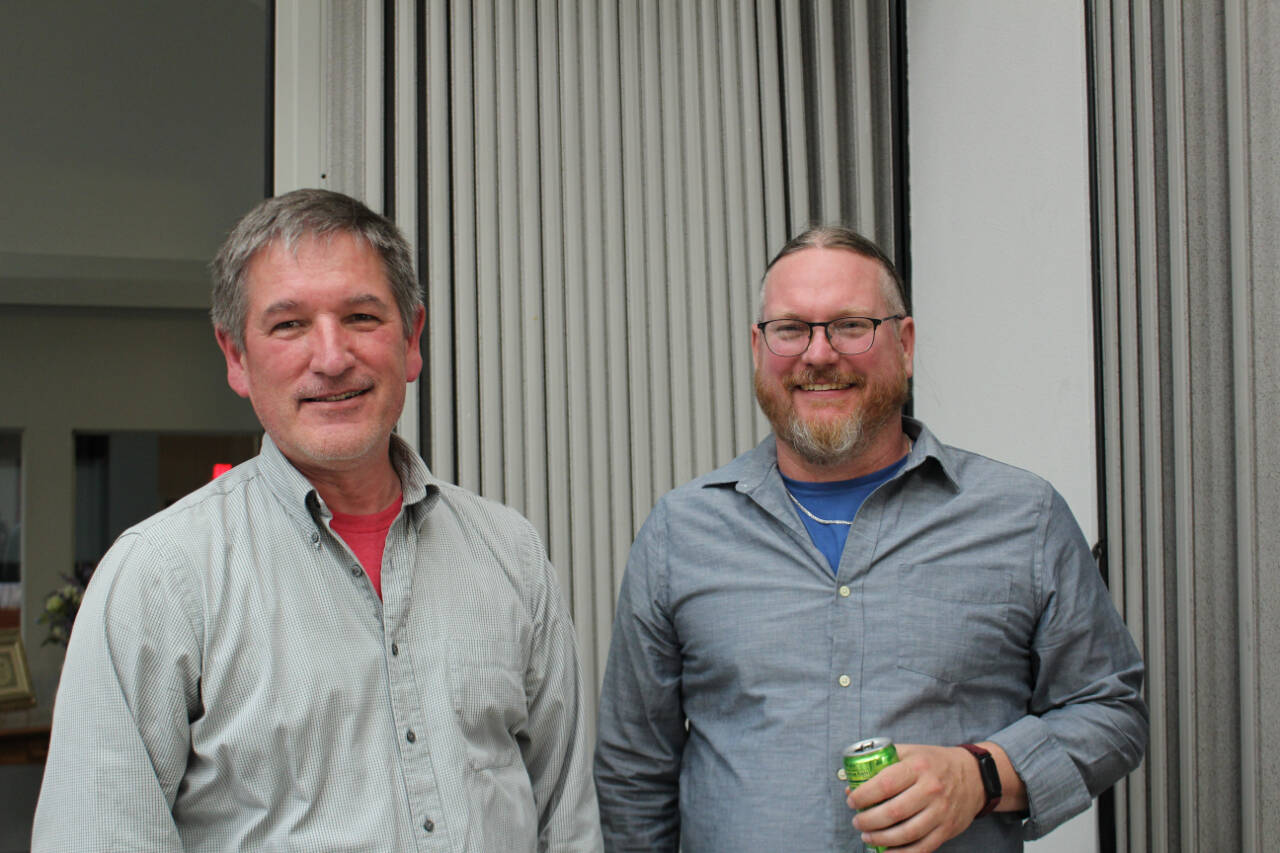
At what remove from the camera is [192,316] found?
5086 mm

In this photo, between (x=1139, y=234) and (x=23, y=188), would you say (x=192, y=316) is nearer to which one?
(x=23, y=188)

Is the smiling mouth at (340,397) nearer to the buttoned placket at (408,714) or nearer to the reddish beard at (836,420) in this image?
the buttoned placket at (408,714)

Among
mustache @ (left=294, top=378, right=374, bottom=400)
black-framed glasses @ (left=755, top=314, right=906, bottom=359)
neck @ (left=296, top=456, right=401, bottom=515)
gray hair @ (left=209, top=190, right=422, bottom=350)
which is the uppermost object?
gray hair @ (left=209, top=190, right=422, bottom=350)

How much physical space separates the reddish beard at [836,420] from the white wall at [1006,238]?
688mm

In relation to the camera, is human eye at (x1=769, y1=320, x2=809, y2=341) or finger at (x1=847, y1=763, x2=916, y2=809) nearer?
finger at (x1=847, y1=763, x2=916, y2=809)

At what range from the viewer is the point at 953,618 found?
150cm

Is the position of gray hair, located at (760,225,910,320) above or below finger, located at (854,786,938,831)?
above

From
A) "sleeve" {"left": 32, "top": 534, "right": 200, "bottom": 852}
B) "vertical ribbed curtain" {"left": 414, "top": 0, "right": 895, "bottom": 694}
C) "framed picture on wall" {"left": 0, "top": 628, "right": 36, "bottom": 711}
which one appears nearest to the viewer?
"sleeve" {"left": 32, "top": 534, "right": 200, "bottom": 852}

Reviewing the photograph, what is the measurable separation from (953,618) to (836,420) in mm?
316

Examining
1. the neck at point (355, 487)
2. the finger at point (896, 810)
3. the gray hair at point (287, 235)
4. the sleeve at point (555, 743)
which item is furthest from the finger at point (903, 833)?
the gray hair at point (287, 235)

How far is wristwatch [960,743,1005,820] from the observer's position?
1.40 metres

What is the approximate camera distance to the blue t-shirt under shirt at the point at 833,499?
1.60 metres

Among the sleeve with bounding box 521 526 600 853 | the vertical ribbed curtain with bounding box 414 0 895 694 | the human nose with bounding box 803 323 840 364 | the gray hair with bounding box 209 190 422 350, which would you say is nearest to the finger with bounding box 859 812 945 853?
the sleeve with bounding box 521 526 600 853

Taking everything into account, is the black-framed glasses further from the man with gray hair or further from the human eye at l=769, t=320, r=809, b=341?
the man with gray hair
